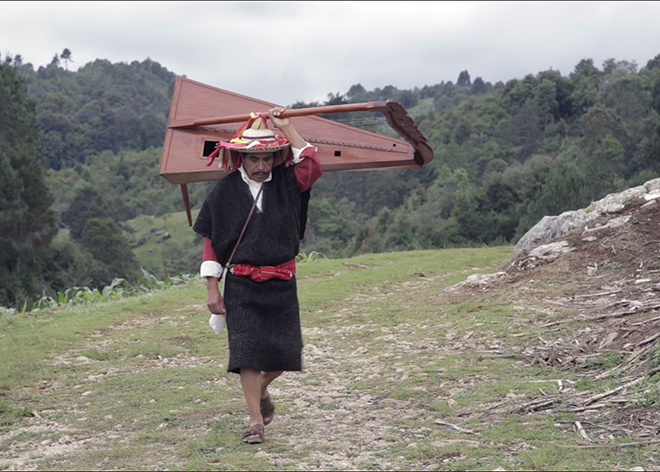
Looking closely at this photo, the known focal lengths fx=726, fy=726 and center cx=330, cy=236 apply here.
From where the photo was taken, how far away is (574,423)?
394cm

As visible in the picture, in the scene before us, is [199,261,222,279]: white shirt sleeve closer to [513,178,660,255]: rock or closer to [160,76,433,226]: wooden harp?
[160,76,433,226]: wooden harp

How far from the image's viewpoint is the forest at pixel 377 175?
113 ft

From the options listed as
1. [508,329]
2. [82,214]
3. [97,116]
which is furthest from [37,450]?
[97,116]

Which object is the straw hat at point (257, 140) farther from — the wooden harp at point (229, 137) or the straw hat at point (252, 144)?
the wooden harp at point (229, 137)

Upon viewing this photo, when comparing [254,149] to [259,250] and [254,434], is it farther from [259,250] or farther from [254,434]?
[254,434]

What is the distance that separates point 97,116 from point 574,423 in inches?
3205

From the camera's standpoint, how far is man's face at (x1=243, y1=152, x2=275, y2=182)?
4.13 metres

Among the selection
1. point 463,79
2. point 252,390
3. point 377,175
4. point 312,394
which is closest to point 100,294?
point 312,394

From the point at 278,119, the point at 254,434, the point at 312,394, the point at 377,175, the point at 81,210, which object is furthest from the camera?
→ the point at 377,175

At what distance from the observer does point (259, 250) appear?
13.4 feet

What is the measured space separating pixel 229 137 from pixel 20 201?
3263 cm

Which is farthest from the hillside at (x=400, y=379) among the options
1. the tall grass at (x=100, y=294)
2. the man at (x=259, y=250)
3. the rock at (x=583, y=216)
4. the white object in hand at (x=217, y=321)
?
the tall grass at (x=100, y=294)

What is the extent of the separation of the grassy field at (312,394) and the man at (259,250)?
0.44m

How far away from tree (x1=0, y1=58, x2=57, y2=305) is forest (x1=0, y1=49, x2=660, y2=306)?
0.07m
